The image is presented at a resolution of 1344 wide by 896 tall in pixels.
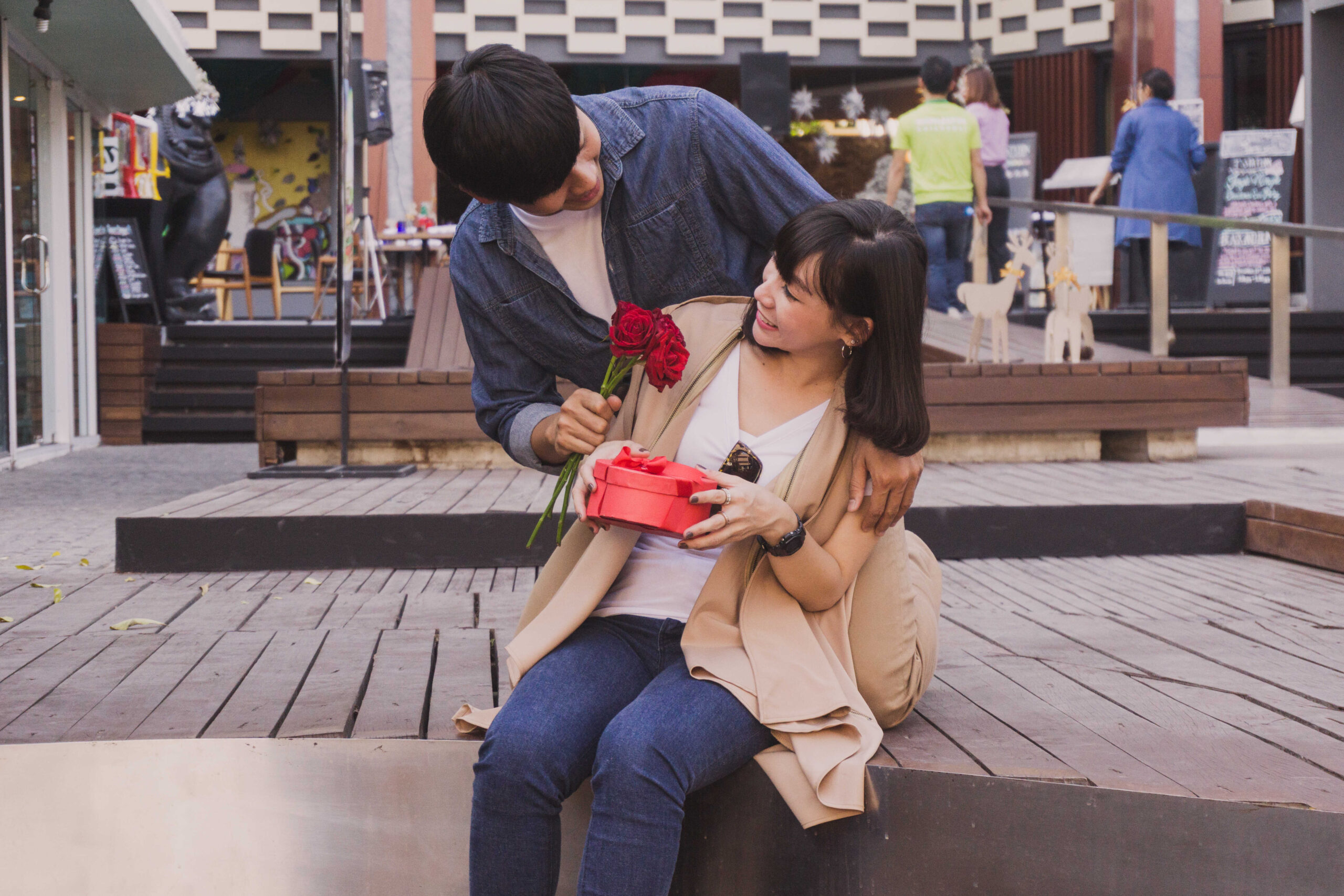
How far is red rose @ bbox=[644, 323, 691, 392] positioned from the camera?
1777 millimetres

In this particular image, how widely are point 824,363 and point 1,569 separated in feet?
9.77

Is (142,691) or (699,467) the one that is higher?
(699,467)

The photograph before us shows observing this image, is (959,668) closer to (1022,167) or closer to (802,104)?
(1022,167)

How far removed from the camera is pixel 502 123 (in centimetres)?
165

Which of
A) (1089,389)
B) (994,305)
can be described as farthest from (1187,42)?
(1089,389)

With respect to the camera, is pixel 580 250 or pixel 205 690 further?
pixel 205 690

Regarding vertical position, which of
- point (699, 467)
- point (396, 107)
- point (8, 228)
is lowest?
point (699, 467)

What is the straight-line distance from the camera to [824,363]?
195 cm

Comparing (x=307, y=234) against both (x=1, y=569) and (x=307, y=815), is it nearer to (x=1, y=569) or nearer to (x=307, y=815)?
(x=1, y=569)

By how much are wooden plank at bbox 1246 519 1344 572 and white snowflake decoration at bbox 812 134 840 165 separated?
11084 millimetres

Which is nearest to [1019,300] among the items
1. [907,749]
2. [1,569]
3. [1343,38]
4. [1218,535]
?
[1343,38]

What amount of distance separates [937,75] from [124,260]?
5647 mm

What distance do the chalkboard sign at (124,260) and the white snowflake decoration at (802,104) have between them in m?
7.62

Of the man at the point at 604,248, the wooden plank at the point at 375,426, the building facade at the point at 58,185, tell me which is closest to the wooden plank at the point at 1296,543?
the man at the point at 604,248
